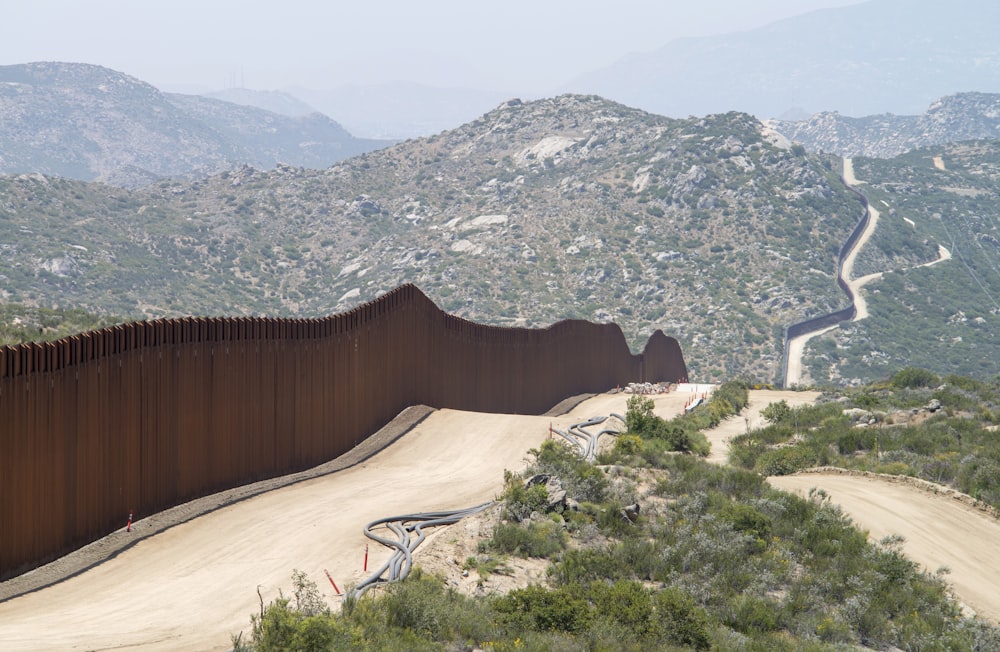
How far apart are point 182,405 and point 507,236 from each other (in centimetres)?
10981

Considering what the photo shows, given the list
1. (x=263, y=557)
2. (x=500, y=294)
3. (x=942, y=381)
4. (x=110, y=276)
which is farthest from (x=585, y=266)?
(x=263, y=557)

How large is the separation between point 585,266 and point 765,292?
20096mm

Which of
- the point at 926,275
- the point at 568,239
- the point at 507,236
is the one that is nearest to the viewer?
the point at 926,275

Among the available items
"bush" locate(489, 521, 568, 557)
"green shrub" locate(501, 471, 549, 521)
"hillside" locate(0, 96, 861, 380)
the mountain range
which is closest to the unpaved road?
"green shrub" locate(501, 471, 549, 521)

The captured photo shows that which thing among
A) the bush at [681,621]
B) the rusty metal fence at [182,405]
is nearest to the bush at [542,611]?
the bush at [681,621]

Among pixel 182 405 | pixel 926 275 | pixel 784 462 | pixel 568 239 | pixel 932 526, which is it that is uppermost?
pixel 568 239

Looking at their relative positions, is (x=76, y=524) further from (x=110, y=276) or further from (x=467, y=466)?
(x=110, y=276)

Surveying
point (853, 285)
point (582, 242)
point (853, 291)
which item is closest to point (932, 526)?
point (853, 291)

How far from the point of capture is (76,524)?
48.4 feet

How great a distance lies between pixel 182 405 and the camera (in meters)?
17.4

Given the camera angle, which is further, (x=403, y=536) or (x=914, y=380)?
(x=914, y=380)

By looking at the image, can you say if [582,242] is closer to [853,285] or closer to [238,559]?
[853,285]

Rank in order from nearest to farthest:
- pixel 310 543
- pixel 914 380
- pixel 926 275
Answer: pixel 310 543 → pixel 914 380 → pixel 926 275

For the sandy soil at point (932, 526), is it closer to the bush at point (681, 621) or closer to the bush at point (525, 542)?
the bush at point (681, 621)
